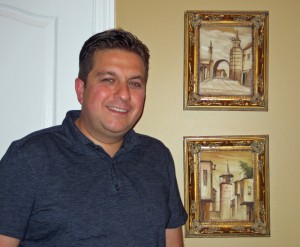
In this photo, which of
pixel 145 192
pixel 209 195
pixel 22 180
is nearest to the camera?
pixel 22 180

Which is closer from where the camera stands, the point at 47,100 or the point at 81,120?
the point at 81,120

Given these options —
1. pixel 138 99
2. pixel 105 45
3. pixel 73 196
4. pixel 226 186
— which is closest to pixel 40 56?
pixel 105 45

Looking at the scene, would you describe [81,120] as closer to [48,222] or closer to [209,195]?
[48,222]

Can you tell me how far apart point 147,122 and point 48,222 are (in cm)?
58

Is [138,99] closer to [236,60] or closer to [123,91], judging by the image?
[123,91]

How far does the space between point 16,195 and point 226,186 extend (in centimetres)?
80

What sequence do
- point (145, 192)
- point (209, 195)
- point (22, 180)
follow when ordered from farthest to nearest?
point (209, 195) < point (145, 192) < point (22, 180)

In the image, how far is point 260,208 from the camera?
1.40 metres

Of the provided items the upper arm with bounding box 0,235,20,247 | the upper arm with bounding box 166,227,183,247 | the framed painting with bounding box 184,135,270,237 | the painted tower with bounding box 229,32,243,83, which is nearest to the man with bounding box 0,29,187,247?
the upper arm with bounding box 0,235,20,247

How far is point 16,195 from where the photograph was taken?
99 centimetres

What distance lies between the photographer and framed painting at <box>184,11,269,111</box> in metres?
1.40

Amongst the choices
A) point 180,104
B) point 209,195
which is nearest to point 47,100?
point 180,104

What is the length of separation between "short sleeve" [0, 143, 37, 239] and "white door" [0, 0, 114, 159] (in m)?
0.42

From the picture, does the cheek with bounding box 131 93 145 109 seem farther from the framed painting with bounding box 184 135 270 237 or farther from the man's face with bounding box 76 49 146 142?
the framed painting with bounding box 184 135 270 237
